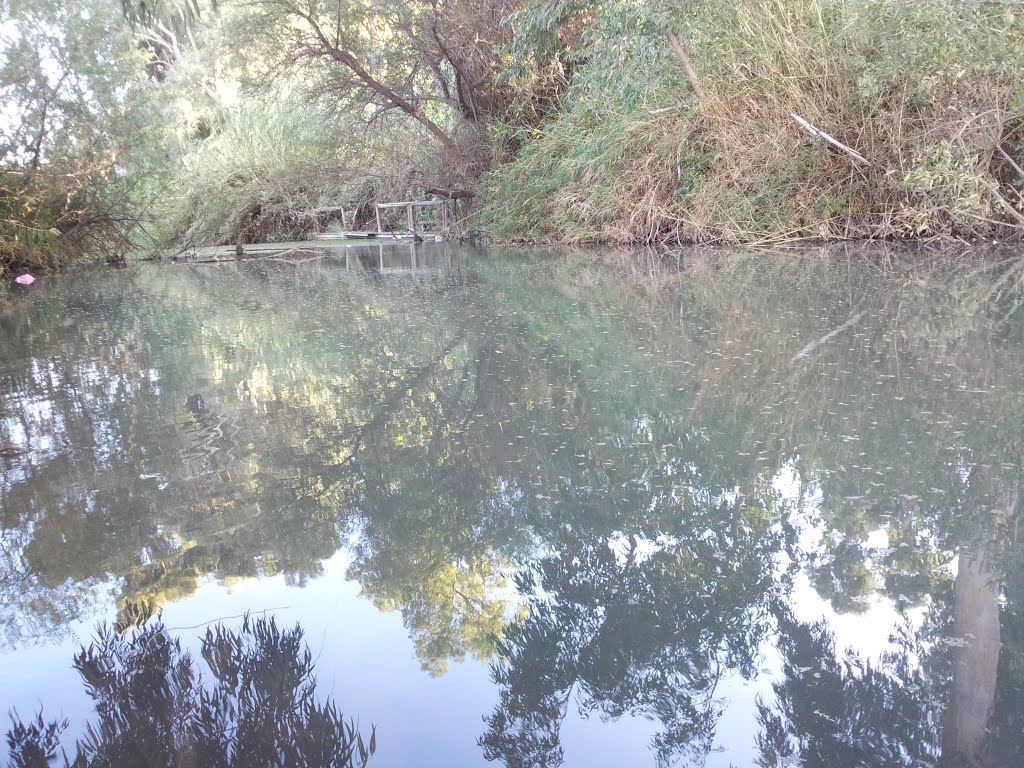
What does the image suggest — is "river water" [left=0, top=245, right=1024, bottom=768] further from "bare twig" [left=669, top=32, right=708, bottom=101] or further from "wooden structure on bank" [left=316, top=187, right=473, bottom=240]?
"wooden structure on bank" [left=316, top=187, right=473, bottom=240]

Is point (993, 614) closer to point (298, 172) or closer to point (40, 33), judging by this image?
point (40, 33)

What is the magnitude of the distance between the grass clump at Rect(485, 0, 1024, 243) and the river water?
182 inches

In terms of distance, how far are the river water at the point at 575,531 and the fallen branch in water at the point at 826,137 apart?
15.8 ft

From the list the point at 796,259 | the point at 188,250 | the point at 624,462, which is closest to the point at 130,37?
the point at 188,250

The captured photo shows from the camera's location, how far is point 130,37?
14250 millimetres


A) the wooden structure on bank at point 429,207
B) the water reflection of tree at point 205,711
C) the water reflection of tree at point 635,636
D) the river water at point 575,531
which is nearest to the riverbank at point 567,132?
the wooden structure on bank at point 429,207

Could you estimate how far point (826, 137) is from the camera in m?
9.30

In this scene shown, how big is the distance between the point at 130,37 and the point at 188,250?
379cm

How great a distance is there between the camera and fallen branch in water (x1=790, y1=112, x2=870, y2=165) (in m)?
9.16

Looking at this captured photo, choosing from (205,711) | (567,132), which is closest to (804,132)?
(567,132)

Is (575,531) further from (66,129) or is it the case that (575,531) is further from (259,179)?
(259,179)

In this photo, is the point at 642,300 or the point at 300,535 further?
the point at 642,300

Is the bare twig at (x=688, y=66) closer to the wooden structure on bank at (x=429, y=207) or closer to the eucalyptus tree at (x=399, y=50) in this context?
the eucalyptus tree at (x=399, y=50)

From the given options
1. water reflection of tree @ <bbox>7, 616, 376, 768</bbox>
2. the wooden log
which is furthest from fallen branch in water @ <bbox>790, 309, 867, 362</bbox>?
the wooden log
